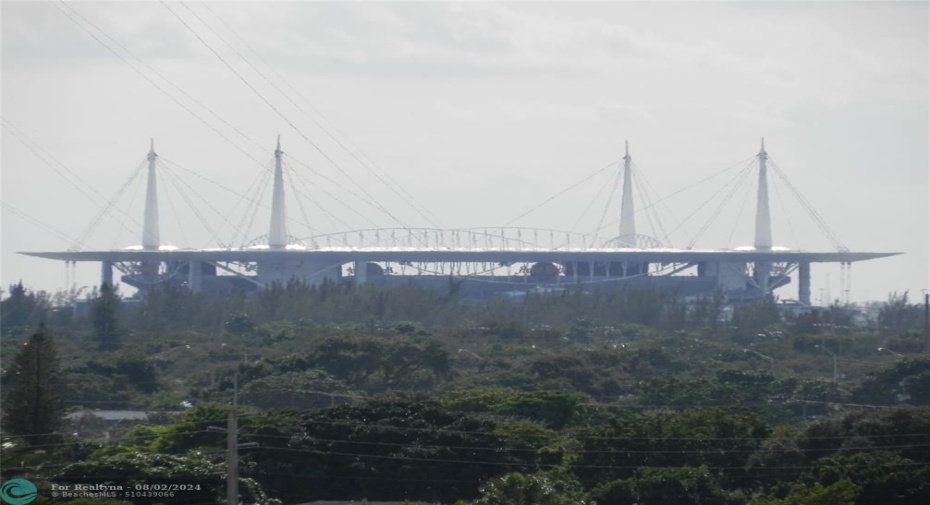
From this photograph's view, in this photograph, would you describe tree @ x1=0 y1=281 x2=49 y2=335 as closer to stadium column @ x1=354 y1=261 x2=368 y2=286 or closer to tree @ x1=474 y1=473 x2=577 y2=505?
stadium column @ x1=354 y1=261 x2=368 y2=286

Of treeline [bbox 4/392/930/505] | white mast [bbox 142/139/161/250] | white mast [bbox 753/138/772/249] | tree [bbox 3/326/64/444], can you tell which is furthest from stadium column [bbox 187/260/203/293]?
treeline [bbox 4/392/930/505]

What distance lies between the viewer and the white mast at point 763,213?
80.6m

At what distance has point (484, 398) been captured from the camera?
32844 mm

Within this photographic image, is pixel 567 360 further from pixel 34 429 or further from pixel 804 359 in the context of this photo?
pixel 34 429

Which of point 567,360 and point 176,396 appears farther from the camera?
point 567,360

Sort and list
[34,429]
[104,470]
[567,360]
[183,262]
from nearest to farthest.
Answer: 1. [104,470]
2. [34,429]
3. [567,360]
4. [183,262]

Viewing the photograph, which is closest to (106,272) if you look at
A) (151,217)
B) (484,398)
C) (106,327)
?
(151,217)

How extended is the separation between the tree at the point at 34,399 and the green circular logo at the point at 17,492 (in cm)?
655

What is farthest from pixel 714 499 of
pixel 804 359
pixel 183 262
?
pixel 183 262

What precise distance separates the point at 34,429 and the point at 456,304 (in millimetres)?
43988

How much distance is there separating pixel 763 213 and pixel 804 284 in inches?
183

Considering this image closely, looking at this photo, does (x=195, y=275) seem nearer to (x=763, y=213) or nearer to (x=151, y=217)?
(x=151, y=217)

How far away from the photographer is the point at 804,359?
1962 inches

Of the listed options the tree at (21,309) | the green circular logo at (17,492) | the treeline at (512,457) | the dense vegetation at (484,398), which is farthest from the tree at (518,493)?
the tree at (21,309)
